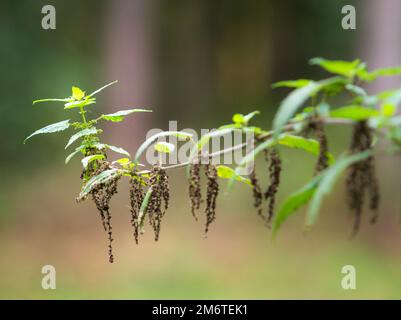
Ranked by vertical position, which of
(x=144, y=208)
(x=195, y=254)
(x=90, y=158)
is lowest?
(x=195, y=254)

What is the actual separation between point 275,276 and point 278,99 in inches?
287

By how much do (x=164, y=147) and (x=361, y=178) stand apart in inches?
23.2

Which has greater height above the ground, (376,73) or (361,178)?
(376,73)

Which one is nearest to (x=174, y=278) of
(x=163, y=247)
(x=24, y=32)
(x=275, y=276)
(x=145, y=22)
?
(x=163, y=247)

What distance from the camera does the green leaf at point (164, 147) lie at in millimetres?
1611

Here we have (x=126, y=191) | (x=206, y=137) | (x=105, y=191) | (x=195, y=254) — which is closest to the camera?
(x=206, y=137)

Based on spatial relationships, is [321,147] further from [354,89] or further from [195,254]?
[195,254]

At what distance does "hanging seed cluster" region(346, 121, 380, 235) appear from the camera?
47.5 inches

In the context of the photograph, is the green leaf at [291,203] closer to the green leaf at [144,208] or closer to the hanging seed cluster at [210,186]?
the hanging seed cluster at [210,186]

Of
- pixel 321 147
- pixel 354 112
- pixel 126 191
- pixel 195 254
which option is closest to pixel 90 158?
pixel 321 147

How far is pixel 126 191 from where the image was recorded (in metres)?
Result: 9.12

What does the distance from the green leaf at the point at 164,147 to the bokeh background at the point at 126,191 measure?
3173mm

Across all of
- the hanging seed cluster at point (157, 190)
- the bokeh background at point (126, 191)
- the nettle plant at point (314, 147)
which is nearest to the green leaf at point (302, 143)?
the nettle plant at point (314, 147)

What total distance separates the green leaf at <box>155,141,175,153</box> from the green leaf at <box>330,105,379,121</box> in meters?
0.56
